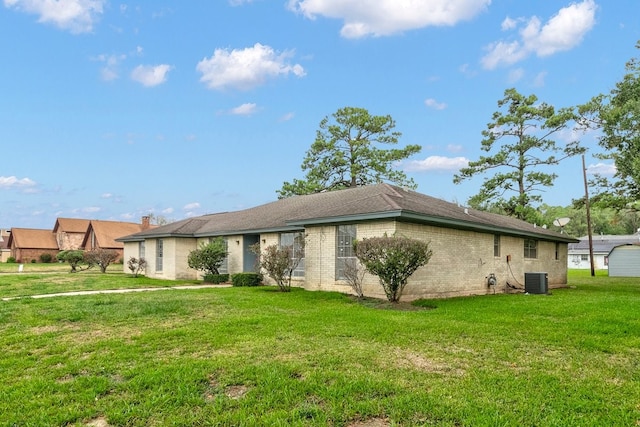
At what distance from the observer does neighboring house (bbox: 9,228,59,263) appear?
1885 inches

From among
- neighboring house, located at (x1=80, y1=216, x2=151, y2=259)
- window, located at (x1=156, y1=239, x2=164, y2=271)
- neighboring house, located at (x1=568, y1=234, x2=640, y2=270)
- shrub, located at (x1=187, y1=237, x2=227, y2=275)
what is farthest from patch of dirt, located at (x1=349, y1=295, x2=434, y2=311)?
neighboring house, located at (x1=568, y1=234, x2=640, y2=270)

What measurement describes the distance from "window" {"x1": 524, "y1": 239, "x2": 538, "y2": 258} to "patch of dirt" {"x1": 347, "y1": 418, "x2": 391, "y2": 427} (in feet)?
54.7

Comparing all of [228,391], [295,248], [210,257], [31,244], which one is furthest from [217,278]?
[31,244]

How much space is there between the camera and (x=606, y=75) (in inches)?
747

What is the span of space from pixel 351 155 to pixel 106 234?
2611 centimetres

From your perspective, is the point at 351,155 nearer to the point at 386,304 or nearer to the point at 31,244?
the point at 386,304

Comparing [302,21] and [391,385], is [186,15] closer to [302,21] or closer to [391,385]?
[302,21]

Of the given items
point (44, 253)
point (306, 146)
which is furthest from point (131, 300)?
point (44, 253)

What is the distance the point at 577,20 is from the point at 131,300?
1705cm

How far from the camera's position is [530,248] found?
19.0 metres

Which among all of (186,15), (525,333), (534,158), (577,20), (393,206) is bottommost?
(525,333)

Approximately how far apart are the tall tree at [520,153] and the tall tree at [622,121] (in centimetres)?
1089

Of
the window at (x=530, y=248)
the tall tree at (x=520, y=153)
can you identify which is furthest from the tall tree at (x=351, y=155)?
the window at (x=530, y=248)

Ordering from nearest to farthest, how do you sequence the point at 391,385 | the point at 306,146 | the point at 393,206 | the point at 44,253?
1. the point at 391,385
2. the point at 393,206
3. the point at 306,146
4. the point at 44,253
